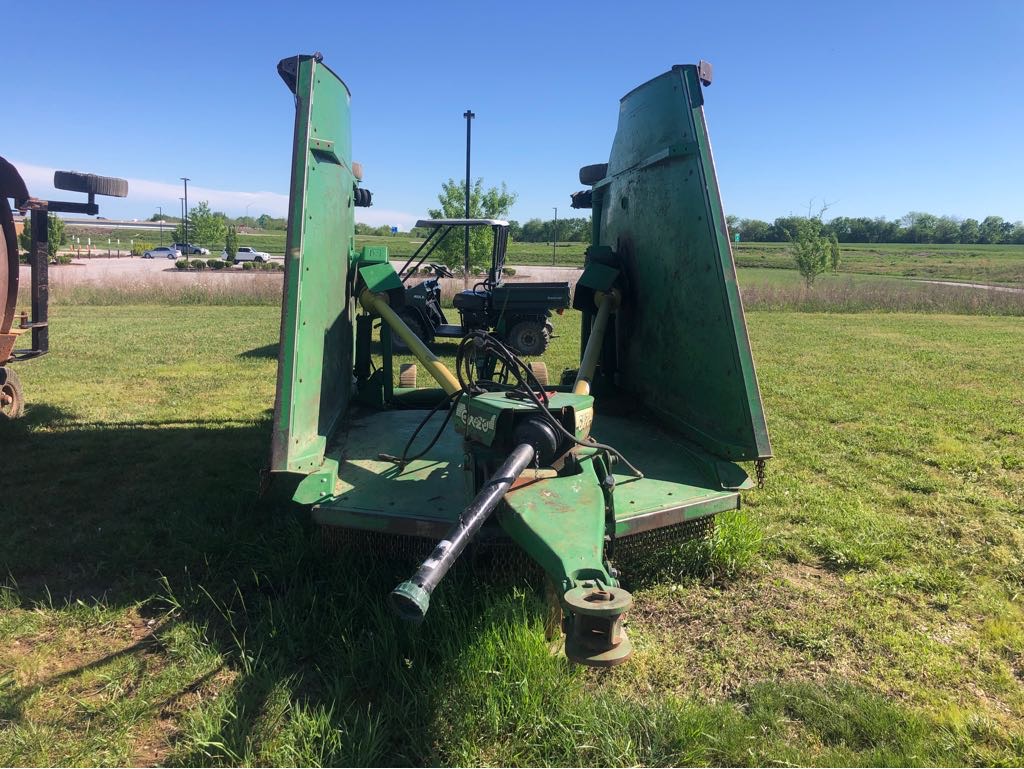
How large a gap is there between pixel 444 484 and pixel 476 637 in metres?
0.84

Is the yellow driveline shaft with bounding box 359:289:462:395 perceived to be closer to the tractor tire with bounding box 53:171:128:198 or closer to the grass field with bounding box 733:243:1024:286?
the tractor tire with bounding box 53:171:128:198

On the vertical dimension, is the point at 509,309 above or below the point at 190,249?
below

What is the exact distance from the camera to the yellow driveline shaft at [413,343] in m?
3.76

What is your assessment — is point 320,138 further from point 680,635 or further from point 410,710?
point 680,635

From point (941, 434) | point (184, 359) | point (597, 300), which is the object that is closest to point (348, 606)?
point (597, 300)

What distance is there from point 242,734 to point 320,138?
2485mm

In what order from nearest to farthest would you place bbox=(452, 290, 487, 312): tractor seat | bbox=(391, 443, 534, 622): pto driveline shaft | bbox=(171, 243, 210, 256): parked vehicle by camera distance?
bbox=(391, 443, 534, 622): pto driveline shaft, bbox=(452, 290, 487, 312): tractor seat, bbox=(171, 243, 210, 256): parked vehicle

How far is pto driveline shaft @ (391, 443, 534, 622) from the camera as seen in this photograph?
1.70 metres

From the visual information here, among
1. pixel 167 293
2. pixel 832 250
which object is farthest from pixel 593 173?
pixel 832 250

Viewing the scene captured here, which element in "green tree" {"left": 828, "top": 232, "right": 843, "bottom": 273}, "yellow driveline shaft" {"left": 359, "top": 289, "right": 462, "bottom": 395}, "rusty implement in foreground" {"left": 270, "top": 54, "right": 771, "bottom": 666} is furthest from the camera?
"green tree" {"left": 828, "top": 232, "right": 843, "bottom": 273}

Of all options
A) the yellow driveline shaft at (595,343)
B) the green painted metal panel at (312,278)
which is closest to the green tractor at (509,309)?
the yellow driveline shaft at (595,343)

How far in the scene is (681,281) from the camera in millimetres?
3705

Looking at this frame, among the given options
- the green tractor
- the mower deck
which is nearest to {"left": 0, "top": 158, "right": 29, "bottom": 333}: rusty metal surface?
the mower deck

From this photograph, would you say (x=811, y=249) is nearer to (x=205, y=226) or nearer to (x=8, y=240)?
(x=8, y=240)
